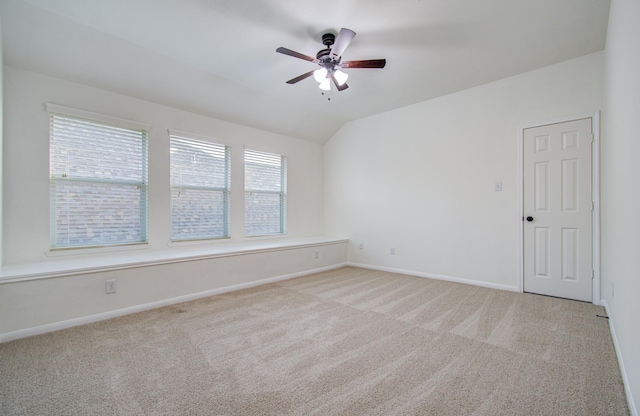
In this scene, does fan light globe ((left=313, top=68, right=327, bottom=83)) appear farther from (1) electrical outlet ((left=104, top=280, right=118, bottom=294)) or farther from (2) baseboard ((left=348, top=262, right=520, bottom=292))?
(2) baseboard ((left=348, top=262, right=520, bottom=292))

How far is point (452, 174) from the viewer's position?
4.08 metres

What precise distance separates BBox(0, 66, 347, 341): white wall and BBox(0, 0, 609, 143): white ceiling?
229 mm

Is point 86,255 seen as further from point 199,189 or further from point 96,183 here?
point 199,189

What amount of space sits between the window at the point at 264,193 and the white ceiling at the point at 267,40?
48.3 inches

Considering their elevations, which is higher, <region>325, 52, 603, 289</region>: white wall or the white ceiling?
the white ceiling

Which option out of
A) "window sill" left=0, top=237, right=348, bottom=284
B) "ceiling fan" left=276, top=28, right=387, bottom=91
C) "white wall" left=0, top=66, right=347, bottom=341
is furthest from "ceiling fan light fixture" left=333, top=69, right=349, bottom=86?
"window sill" left=0, top=237, right=348, bottom=284

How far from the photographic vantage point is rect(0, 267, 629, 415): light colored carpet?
153 cm

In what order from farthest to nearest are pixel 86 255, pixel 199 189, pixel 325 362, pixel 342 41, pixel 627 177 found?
pixel 199 189
pixel 86 255
pixel 342 41
pixel 325 362
pixel 627 177

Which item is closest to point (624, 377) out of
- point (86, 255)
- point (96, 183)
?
point (86, 255)

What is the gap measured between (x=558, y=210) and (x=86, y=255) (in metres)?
5.49

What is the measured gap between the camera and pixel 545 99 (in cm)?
335

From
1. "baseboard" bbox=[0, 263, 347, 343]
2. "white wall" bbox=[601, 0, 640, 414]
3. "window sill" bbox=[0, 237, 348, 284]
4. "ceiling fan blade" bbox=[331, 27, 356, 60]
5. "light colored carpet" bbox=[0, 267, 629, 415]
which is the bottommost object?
"light colored carpet" bbox=[0, 267, 629, 415]

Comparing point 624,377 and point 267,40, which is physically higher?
point 267,40

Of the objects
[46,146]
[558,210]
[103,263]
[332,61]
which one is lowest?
[103,263]
